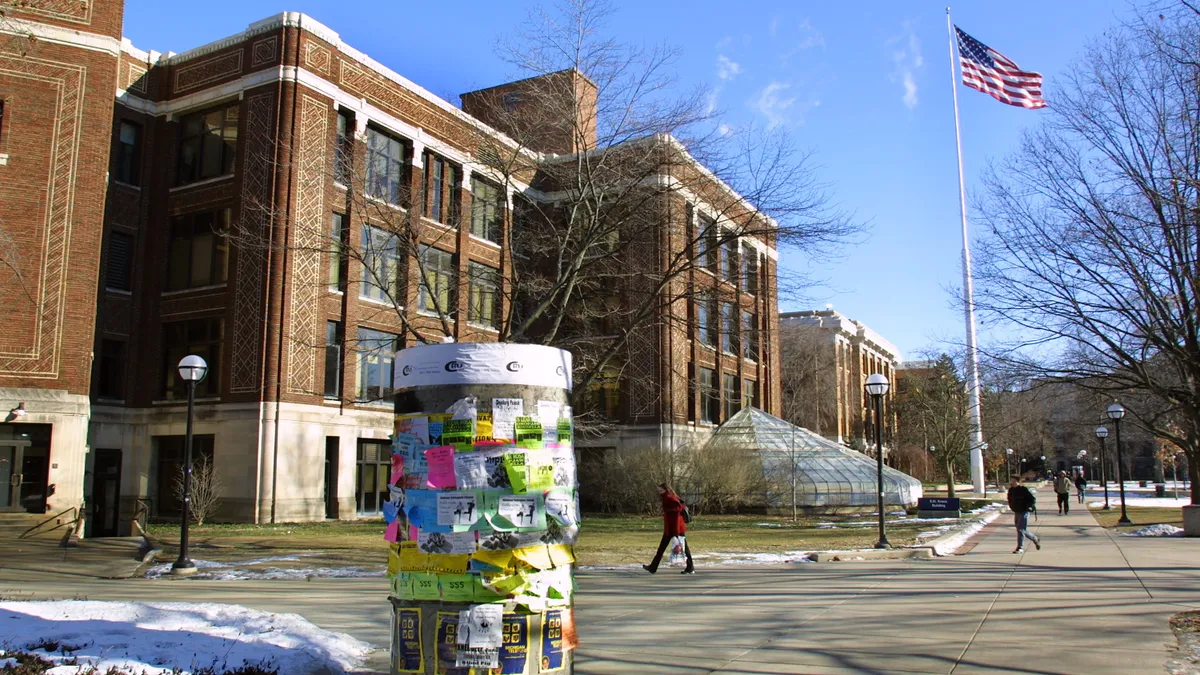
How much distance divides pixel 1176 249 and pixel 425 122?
27.3m

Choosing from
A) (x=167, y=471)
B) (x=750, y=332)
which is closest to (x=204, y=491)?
(x=167, y=471)

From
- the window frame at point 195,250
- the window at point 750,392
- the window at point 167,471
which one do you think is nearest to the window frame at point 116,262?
the window frame at point 195,250

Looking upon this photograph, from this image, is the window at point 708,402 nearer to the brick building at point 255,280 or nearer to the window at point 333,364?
the brick building at point 255,280

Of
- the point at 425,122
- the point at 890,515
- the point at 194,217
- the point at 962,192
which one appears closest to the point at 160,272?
the point at 194,217

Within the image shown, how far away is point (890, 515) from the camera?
3422cm

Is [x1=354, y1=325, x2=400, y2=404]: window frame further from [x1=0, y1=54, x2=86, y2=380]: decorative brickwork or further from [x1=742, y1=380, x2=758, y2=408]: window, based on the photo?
[x1=742, y1=380, x2=758, y2=408]: window

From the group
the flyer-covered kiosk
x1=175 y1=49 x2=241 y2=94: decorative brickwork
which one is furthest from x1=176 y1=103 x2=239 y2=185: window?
the flyer-covered kiosk

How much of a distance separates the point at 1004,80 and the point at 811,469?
16.5 meters

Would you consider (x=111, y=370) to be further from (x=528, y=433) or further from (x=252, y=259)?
(x=528, y=433)

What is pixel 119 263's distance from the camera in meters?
31.4

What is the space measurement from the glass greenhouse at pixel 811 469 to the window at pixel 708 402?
3068mm

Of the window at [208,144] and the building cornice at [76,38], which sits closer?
the building cornice at [76,38]

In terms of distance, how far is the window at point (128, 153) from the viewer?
104ft

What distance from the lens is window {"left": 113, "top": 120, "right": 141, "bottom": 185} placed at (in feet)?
104
